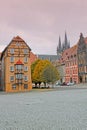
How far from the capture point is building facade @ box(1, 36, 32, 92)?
81.1 meters

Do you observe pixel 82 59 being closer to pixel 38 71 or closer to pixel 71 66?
pixel 71 66

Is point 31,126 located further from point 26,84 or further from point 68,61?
point 68,61

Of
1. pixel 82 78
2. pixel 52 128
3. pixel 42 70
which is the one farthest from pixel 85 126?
pixel 82 78

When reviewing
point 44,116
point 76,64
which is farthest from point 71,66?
point 44,116

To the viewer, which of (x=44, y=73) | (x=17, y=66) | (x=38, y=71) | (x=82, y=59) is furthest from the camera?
(x=82, y=59)

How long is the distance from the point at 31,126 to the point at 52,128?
48.7 inches

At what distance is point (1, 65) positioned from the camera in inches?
3802

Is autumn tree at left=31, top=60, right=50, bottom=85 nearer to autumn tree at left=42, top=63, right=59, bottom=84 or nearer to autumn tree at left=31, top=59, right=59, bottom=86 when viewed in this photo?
autumn tree at left=31, top=59, right=59, bottom=86

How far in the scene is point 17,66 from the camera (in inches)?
3211

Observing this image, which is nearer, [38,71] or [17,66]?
[17,66]

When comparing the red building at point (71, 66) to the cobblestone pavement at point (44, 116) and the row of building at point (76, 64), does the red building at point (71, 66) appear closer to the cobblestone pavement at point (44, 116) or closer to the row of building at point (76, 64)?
the row of building at point (76, 64)

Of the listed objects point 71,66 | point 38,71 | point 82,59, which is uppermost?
point 82,59

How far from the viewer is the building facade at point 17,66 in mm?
81125

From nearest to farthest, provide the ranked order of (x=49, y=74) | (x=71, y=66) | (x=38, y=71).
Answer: (x=49, y=74) < (x=38, y=71) < (x=71, y=66)
